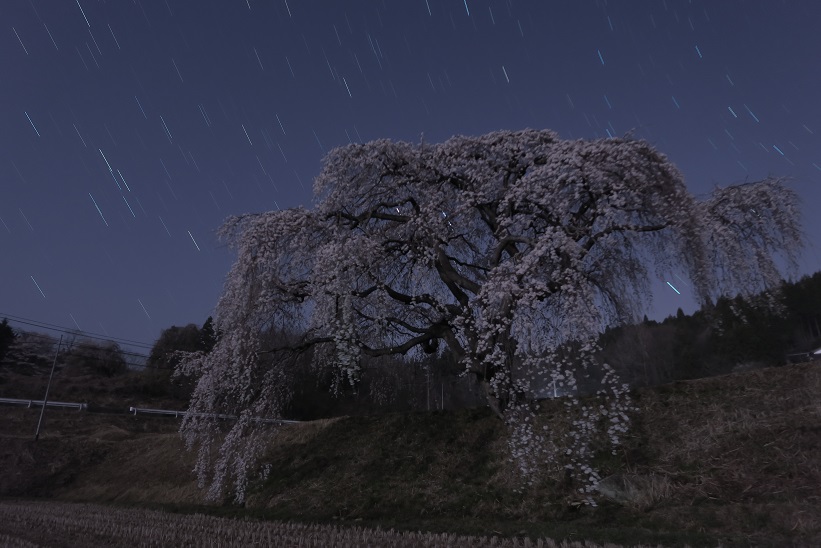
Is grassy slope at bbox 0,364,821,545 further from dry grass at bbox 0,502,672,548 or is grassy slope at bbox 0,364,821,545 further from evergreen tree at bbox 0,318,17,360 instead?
evergreen tree at bbox 0,318,17,360

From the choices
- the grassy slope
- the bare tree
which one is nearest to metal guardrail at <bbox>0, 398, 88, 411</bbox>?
the grassy slope

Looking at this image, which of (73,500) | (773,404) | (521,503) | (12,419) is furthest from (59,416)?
(773,404)

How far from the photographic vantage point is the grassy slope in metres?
11.7

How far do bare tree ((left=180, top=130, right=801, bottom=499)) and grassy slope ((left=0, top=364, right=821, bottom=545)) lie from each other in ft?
4.00

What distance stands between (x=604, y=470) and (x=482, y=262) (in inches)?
337

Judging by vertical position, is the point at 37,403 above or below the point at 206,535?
above

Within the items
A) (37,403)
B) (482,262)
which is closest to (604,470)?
(482,262)

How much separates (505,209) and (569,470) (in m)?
7.81

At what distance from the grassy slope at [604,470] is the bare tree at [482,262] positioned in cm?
122

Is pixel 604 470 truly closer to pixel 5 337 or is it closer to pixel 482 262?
pixel 482 262

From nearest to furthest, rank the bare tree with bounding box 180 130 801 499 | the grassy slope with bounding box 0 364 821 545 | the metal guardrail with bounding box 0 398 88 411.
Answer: the grassy slope with bounding box 0 364 821 545 < the bare tree with bounding box 180 130 801 499 < the metal guardrail with bounding box 0 398 88 411

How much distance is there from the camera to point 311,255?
18547 mm

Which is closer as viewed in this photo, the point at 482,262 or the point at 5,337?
the point at 482,262

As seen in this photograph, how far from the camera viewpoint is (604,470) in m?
15.2
